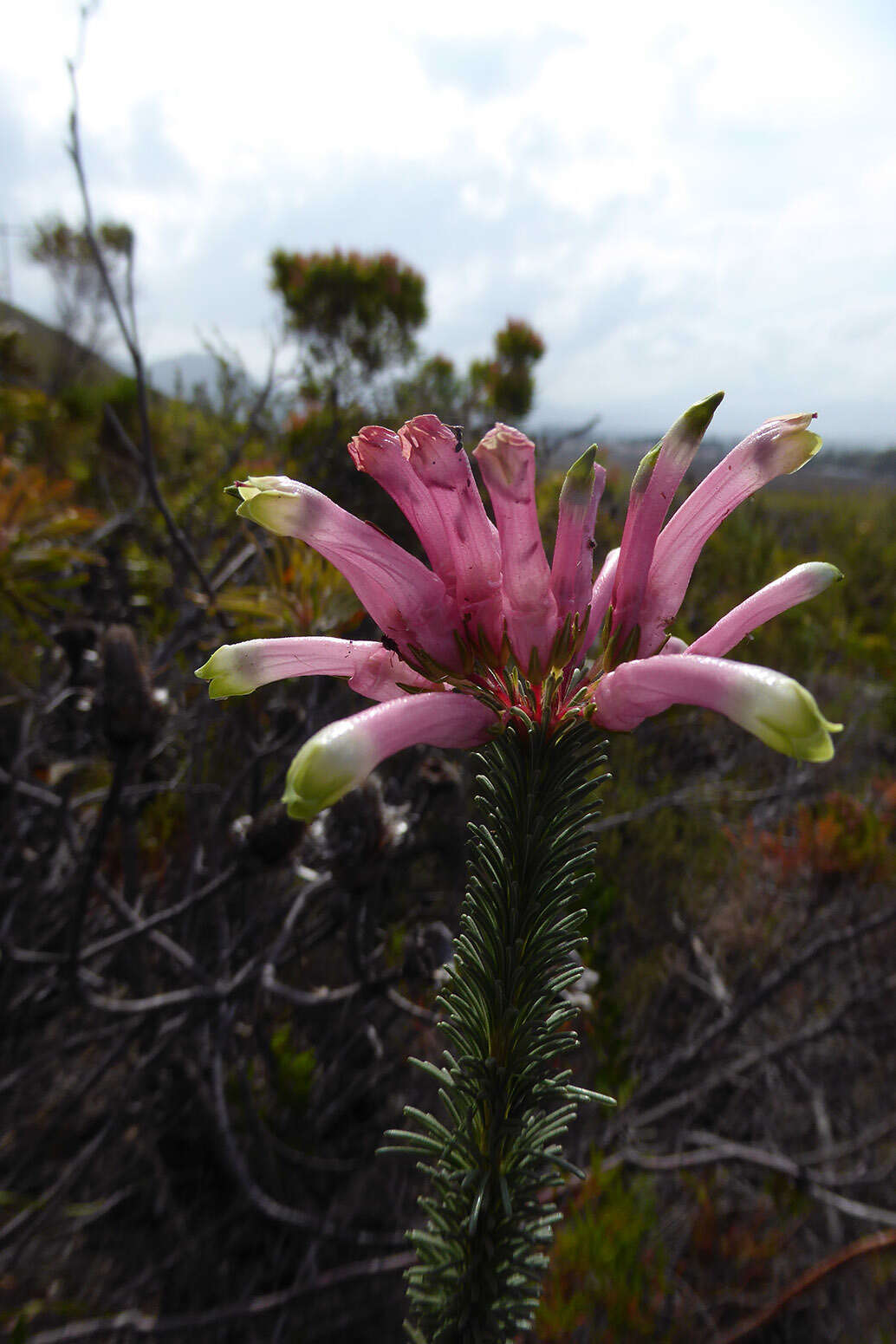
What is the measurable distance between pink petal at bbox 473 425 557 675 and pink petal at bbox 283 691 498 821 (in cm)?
8

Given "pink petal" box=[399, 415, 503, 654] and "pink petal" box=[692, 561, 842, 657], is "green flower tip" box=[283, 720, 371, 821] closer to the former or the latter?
"pink petal" box=[399, 415, 503, 654]

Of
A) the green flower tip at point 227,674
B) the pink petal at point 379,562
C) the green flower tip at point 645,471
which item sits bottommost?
the green flower tip at point 227,674

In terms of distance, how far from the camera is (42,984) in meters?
2.07

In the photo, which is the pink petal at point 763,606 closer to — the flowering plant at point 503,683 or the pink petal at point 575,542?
the flowering plant at point 503,683

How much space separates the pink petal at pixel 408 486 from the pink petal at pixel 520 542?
60 mm

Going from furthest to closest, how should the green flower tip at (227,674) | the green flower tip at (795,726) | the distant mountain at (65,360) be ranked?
the distant mountain at (65,360), the green flower tip at (227,674), the green flower tip at (795,726)

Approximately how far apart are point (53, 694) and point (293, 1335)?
2.11 m

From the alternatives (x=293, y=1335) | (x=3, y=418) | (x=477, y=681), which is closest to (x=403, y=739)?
(x=477, y=681)

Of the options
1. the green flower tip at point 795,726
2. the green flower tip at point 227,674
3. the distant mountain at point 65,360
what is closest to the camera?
the green flower tip at point 795,726

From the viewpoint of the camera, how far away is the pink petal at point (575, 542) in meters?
0.64

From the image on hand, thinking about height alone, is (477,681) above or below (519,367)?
below

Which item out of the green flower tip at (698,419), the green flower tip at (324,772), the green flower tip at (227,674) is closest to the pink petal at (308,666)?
the green flower tip at (227,674)

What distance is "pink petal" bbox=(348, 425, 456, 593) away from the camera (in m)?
0.64

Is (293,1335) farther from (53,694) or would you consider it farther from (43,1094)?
(53,694)
